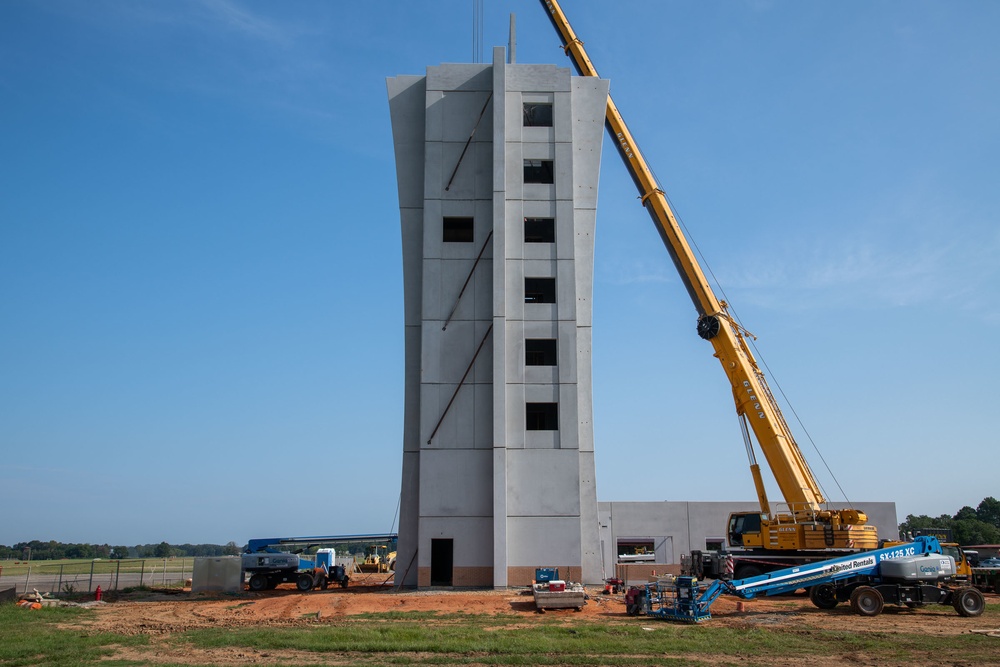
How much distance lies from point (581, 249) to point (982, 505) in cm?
11679

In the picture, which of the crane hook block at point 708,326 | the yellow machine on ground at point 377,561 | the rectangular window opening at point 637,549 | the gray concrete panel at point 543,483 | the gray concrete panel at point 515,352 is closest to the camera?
the crane hook block at point 708,326

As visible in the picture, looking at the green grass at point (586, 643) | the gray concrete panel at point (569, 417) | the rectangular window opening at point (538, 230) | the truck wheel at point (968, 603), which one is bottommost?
the green grass at point (586, 643)

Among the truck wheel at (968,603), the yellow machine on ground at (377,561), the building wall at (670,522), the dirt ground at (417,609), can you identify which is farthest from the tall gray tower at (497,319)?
the yellow machine on ground at (377,561)

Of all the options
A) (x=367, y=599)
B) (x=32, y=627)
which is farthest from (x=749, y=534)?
(x=32, y=627)

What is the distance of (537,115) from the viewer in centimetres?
4009

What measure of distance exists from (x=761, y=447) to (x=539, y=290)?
1255 cm

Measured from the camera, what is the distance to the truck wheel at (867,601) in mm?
24516

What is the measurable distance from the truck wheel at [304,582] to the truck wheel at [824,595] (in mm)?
23289

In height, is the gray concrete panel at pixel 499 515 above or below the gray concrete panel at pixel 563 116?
below

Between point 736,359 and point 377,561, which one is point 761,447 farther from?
point 377,561

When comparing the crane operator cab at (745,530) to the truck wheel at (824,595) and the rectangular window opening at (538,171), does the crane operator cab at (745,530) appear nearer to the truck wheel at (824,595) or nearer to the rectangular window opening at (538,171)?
the truck wheel at (824,595)

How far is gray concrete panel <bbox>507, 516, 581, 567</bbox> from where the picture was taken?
3438 centimetres

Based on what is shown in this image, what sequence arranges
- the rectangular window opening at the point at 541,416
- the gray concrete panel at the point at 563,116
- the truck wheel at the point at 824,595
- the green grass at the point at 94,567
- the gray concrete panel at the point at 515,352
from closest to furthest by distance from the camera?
the truck wheel at the point at 824,595
the gray concrete panel at the point at 515,352
the rectangular window opening at the point at 541,416
the gray concrete panel at the point at 563,116
the green grass at the point at 94,567

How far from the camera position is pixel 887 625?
73.0ft
